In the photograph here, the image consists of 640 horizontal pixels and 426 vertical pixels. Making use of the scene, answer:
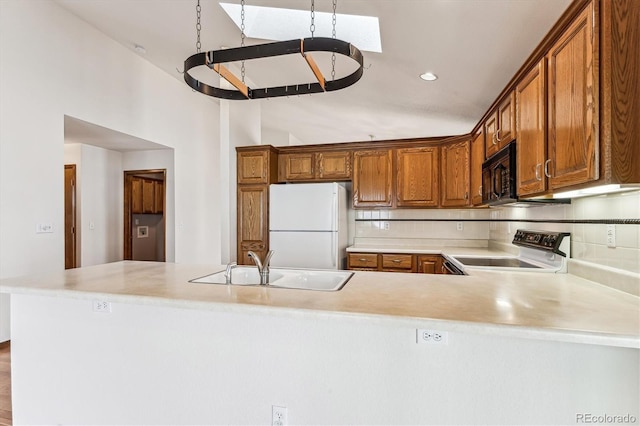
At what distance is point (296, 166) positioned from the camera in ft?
14.2

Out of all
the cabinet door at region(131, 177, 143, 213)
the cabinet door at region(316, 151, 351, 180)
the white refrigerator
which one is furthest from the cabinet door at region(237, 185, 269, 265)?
the cabinet door at region(131, 177, 143, 213)

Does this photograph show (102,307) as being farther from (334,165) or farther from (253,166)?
(334,165)

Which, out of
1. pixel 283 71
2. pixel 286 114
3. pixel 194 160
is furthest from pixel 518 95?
pixel 194 160

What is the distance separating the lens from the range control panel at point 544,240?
1.98 m

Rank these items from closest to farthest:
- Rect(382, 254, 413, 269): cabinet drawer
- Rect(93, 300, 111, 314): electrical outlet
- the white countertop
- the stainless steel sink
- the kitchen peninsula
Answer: the white countertop → the kitchen peninsula → Rect(93, 300, 111, 314): electrical outlet → the stainless steel sink → Rect(382, 254, 413, 269): cabinet drawer

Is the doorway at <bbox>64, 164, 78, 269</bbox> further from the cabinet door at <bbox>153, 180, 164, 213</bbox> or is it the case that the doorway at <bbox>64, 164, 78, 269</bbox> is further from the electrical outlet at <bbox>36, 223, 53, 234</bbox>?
the cabinet door at <bbox>153, 180, 164, 213</bbox>

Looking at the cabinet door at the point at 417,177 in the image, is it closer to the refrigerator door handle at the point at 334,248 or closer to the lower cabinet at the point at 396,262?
the lower cabinet at the point at 396,262

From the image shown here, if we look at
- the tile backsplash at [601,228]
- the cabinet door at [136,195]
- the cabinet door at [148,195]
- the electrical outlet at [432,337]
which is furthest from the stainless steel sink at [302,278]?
the cabinet door at [148,195]

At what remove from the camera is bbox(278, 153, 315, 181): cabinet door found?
429 centimetres

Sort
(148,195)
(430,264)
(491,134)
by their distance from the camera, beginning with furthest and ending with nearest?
(148,195)
(430,264)
(491,134)

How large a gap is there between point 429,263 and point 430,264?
0.05ft

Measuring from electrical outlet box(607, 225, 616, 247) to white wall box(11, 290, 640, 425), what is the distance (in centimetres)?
61

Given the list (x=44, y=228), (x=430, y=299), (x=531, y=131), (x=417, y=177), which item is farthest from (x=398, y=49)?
(x=44, y=228)

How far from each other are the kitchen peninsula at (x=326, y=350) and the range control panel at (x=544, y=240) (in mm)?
187
